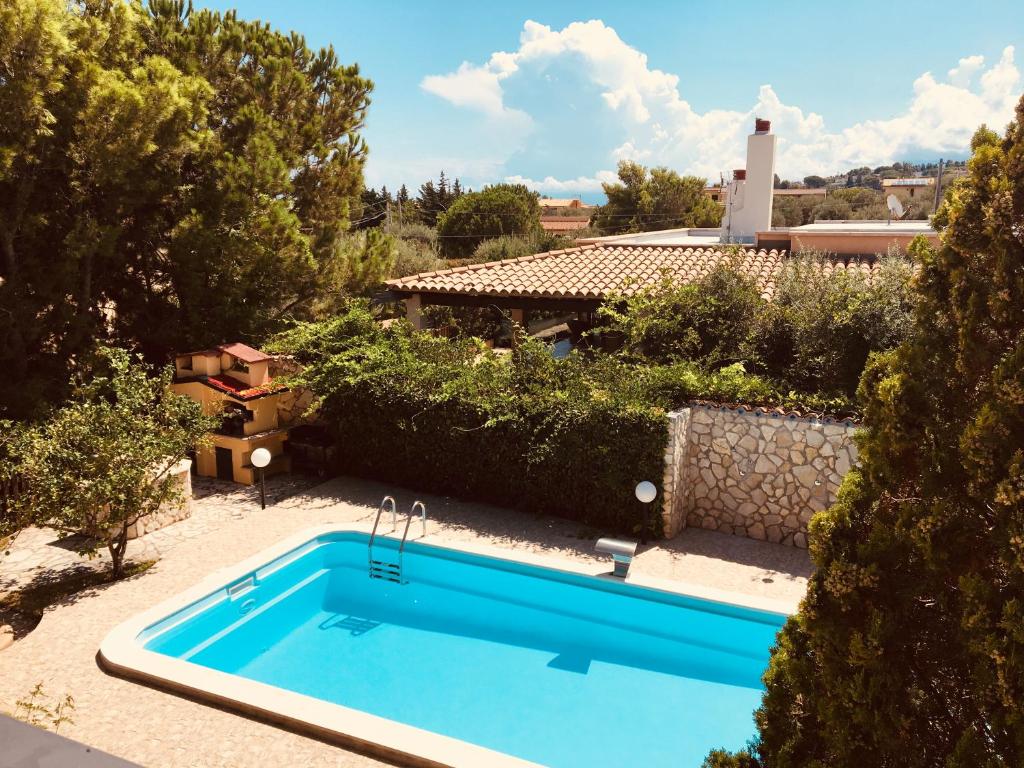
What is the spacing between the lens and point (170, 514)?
11703 mm

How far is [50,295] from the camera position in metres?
12.8

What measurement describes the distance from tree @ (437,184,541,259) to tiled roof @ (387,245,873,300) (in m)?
32.7

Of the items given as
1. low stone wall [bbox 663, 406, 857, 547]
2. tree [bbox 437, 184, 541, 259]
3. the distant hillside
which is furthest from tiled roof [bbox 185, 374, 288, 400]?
the distant hillside

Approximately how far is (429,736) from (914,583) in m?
4.56

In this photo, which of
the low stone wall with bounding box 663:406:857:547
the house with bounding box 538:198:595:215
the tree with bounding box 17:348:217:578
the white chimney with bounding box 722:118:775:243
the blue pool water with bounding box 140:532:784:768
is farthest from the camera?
the house with bounding box 538:198:595:215

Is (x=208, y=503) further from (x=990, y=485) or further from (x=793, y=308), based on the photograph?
(x=990, y=485)

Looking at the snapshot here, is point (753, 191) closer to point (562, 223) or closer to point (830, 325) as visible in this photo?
point (830, 325)

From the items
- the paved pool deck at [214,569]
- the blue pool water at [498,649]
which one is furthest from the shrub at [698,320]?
the blue pool water at [498,649]

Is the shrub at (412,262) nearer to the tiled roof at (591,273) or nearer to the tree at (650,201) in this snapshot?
the tiled roof at (591,273)

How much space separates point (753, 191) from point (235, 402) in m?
16.6

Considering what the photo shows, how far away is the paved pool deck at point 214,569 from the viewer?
6602 mm

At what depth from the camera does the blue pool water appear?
795 centimetres

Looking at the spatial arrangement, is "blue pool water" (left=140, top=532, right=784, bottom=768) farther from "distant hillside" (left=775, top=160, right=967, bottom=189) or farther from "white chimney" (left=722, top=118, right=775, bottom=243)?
"distant hillside" (left=775, top=160, right=967, bottom=189)

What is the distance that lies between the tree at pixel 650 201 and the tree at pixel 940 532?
61.7 metres
